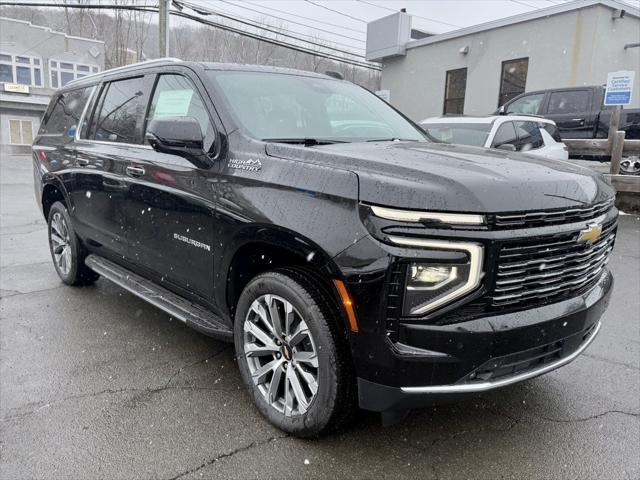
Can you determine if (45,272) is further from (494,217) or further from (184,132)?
(494,217)

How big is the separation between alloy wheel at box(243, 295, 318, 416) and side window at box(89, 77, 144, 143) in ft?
5.95

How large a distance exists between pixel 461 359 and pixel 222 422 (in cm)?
137

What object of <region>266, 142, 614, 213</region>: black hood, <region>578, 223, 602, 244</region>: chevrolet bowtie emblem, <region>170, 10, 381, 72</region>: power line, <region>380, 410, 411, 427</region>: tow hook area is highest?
<region>170, 10, 381, 72</region>: power line

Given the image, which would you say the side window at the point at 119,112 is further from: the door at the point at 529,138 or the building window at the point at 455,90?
the building window at the point at 455,90

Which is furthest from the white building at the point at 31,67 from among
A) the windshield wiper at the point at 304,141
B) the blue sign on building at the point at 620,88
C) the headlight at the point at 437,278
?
the headlight at the point at 437,278

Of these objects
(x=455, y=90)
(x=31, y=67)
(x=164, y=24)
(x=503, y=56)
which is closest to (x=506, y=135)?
(x=503, y=56)

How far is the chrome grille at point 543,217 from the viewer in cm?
211

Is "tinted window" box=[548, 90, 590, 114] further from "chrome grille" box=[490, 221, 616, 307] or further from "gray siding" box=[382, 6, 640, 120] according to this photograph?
"chrome grille" box=[490, 221, 616, 307]

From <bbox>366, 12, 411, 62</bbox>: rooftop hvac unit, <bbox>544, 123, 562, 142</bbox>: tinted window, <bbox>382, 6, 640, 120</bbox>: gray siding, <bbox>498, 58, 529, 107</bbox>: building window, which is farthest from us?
<bbox>366, 12, 411, 62</bbox>: rooftop hvac unit

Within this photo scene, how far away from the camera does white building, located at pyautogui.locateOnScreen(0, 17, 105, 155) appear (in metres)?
33.2

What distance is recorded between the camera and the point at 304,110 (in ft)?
11.1

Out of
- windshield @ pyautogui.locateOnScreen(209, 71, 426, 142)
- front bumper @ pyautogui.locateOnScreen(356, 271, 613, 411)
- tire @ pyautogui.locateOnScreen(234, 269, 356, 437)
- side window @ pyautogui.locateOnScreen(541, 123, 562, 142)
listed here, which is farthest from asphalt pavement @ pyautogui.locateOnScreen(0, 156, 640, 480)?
side window @ pyautogui.locateOnScreen(541, 123, 562, 142)

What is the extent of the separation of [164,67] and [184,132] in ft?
3.28

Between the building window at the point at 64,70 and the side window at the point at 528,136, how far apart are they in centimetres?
3934
